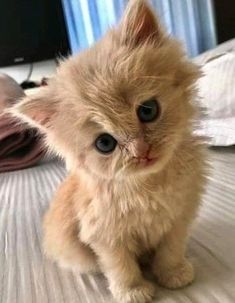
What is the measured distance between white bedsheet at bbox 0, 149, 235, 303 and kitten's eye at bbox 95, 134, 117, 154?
0.28 meters

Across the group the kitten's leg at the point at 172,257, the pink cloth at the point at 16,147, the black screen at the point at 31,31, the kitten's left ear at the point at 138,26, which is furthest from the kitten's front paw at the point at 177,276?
the black screen at the point at 31,31

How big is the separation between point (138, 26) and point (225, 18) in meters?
2.21

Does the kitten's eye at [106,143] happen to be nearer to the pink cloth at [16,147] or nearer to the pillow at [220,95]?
the pillow at [220,95]

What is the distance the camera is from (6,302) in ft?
2.79

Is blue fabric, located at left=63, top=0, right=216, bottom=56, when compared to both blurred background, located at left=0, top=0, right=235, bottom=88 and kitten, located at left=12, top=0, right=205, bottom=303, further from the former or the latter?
kitten, located at left=12, top=0, right=205, bottom=303

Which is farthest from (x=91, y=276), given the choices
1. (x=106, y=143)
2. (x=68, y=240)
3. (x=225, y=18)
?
(x=225, y=18)

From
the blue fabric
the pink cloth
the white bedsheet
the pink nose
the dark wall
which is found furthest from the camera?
the blue fabric

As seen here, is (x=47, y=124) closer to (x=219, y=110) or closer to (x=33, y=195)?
(x=33, y=195)

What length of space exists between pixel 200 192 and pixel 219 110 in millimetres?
885

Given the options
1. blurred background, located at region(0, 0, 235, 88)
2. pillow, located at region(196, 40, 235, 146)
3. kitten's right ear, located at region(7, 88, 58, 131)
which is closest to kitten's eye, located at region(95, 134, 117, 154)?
kitten's right ear, located at region(7, 88, 58, 131)

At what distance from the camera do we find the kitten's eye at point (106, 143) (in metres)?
0.70

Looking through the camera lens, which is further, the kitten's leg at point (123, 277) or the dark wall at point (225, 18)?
the dark wall at point (225, 18)

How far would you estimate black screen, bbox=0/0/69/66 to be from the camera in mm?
3117

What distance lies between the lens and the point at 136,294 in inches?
30.6
